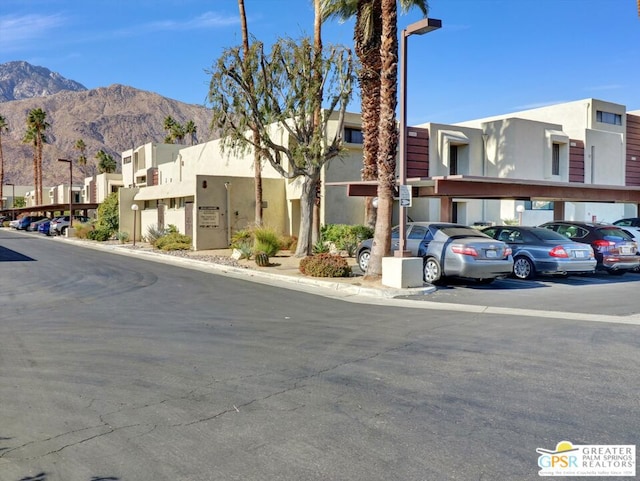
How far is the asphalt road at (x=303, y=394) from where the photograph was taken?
418 cm

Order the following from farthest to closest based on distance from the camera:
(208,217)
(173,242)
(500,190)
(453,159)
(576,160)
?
1. (576,160)
2. (453,159)
3. (173,242)
4. (208,217)
5. (500,190)

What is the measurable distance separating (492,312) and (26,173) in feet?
675

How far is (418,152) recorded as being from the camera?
98.0 ft

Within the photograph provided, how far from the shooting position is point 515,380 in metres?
6.18

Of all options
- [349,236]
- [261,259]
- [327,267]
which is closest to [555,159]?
[349,236]

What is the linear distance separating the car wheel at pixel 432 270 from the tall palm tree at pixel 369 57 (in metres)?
7.52

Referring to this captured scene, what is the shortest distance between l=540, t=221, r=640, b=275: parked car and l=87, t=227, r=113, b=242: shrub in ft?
100

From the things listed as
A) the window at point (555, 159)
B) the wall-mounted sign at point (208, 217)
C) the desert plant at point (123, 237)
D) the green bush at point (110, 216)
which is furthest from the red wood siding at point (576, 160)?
the green bush at point (110, 216)

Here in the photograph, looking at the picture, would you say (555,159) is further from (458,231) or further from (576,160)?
(458,231)

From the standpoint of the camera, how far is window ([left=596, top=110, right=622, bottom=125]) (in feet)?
124

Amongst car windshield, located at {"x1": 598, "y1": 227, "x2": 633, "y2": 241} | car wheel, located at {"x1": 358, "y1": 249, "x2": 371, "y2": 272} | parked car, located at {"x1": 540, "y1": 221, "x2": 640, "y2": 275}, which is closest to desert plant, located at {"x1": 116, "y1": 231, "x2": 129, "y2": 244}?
car wheel, located at {"x1": 358, "y1": 249, "x2": 371, "y2": 272}

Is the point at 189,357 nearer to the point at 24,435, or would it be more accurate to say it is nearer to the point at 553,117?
the point at 24,435

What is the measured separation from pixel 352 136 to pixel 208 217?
7954 millimetres

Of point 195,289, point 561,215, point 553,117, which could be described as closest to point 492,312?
point 195,289
